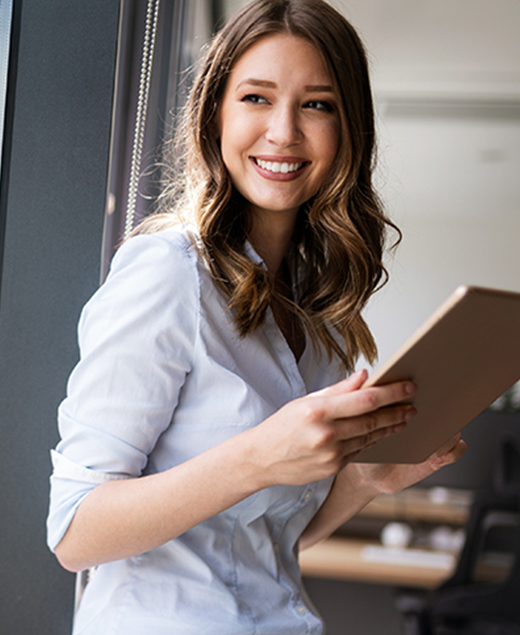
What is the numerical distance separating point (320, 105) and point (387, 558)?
2.43 metres

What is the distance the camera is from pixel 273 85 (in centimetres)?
96

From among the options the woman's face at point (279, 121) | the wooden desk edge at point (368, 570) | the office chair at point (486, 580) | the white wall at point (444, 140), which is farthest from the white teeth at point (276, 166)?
the wooden desk edge at point (368, 570)

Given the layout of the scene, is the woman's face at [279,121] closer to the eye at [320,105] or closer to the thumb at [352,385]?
the eye at [320,105]

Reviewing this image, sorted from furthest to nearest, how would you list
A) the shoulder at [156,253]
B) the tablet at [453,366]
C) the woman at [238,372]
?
1. the shoulder at [156,253]
2. the woman at [238,372]
3. the tablet at [453,366]

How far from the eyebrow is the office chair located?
2.07 metres

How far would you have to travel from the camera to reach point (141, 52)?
102 cm

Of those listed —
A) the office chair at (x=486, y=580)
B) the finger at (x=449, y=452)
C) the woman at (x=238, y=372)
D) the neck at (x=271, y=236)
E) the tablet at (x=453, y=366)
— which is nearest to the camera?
the tablet at (x=453, y=366)

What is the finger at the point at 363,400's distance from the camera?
61 centimetres

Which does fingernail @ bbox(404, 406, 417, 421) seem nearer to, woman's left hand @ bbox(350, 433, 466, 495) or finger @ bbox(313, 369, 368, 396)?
finger @ bbox(313, 369, 368, 396)

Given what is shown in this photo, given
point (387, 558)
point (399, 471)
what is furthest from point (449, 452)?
point (387, 558)

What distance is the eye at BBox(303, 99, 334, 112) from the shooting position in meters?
1.00

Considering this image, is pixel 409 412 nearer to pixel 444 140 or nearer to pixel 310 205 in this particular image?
pixel 310 205

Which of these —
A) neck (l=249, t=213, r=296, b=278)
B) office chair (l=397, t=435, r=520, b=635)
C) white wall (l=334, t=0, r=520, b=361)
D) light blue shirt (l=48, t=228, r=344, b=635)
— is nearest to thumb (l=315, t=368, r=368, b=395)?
light blue shirt (l=48, t=228, r=344, b=635)

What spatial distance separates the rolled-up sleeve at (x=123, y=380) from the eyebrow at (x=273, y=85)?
0.31 metres
